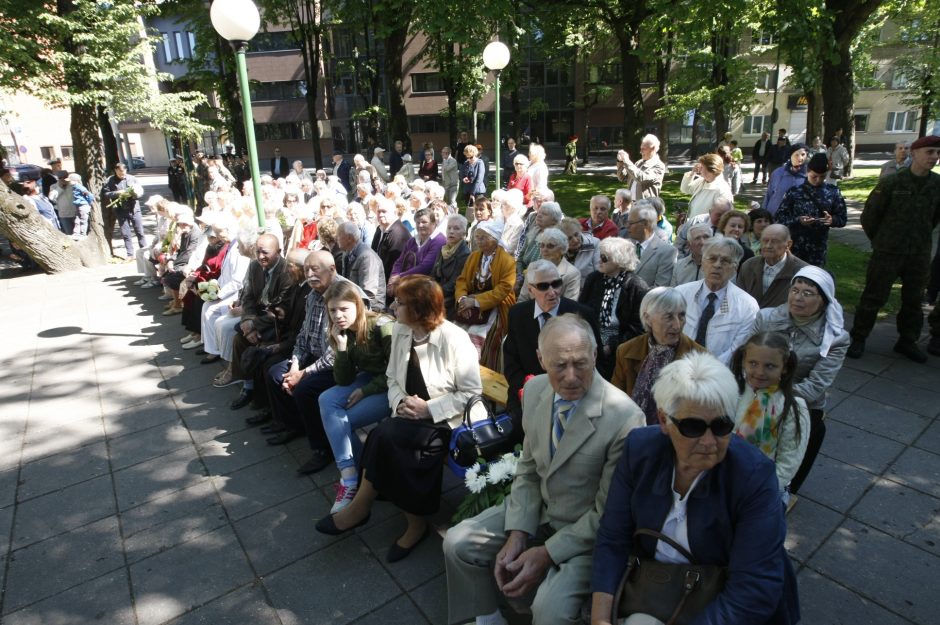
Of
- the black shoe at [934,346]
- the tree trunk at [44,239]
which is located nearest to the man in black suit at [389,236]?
the black shoe at [934,346]

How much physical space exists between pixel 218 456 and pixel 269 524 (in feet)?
4.04

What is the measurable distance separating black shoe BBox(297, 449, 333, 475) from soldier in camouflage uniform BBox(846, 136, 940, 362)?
555cm

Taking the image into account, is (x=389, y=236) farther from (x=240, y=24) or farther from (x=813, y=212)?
(x=813, y=212)

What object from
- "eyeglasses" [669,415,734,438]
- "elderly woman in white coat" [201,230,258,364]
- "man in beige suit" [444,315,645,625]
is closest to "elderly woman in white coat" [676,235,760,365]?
"man in beige suit" [444,315,645,625]

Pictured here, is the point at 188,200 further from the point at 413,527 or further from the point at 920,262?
the point at 920,262

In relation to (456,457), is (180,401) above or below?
below

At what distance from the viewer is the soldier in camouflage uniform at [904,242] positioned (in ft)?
18.6

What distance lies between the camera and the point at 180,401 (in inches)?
235

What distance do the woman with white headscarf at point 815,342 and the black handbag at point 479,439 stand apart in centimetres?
185

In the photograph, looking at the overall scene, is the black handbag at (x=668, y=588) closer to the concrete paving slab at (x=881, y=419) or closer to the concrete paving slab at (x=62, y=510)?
the concrete paving slab at (x=881, y=419)

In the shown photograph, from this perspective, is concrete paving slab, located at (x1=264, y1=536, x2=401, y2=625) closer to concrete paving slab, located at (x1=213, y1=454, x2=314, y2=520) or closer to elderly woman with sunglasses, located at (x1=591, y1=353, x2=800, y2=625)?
concrete paving slab, located at (x1=213, y1=454, x2=314, y2=520)

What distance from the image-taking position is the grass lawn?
26.2 ft

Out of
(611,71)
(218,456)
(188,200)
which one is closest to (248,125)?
(218,456)

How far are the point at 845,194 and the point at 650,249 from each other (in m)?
13.9
